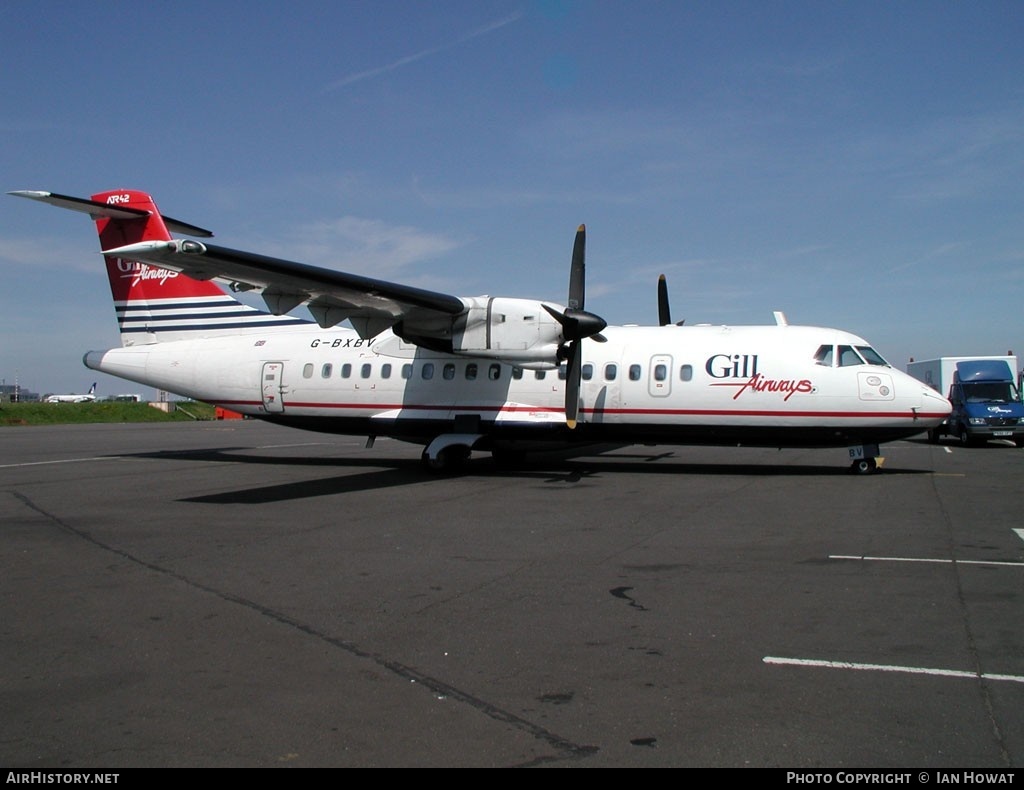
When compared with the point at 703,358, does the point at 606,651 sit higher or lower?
lower

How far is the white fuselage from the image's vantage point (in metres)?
16.1

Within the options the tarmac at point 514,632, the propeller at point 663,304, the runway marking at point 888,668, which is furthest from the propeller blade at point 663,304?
the runway marking at point 888,668

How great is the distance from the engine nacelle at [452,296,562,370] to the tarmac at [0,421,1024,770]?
12.1 ft

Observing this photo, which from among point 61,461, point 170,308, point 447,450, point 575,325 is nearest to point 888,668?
point 575,325

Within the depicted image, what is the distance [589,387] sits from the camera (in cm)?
1725

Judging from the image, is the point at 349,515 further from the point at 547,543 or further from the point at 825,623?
the point at 825,623

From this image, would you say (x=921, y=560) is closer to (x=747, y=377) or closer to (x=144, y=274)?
(x=747, y=377)

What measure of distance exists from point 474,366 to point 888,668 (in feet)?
44.1

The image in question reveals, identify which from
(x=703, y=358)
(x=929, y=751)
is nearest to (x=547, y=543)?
(x=929, y=751)

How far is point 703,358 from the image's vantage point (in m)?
16.8

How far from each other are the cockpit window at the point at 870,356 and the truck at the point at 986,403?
40.3 ft

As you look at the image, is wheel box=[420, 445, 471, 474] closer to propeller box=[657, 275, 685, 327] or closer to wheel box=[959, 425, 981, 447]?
propeller box=[657, 275, 685, 327]

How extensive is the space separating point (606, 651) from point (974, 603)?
3344 mm
